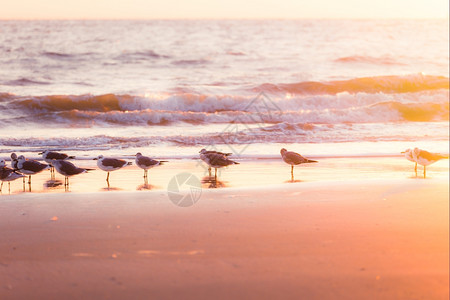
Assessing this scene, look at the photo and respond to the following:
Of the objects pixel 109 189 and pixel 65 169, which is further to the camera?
pixel 65 169

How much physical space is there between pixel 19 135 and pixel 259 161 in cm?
693

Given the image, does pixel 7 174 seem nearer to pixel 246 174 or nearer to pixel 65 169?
pixel 65 169

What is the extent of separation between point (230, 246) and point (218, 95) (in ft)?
55.5

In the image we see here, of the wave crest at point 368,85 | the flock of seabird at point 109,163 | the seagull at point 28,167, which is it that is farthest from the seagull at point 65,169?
the wave crest at point 368,85

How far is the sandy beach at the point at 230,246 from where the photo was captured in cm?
405

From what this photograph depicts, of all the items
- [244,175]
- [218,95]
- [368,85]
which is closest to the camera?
Result: [244,175]

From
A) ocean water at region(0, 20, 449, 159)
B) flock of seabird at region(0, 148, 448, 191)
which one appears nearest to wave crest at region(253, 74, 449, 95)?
ocean water at region(0, 20, 449, 159)

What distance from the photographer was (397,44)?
39281 millimetres

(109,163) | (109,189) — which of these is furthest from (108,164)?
(109,189)

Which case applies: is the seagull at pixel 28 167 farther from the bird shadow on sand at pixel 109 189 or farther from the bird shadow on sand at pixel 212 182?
the bird shadow on sand at pixel 212 182

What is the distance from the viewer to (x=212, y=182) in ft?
27.4

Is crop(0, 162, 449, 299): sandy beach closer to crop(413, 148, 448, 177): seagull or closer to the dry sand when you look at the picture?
the dry sand

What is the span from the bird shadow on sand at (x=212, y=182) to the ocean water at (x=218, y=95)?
2567 millimetres

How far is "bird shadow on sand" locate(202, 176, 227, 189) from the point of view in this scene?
798 cm
